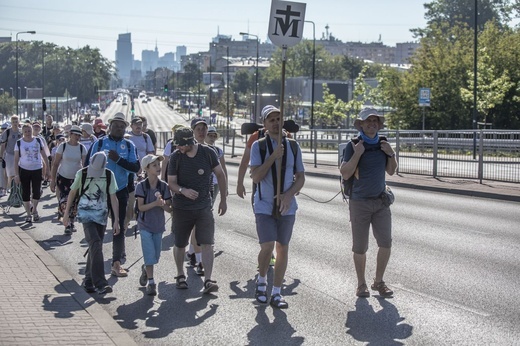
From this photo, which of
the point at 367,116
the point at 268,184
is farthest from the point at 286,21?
the point at 268,184

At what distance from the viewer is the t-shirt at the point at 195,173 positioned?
31.4 ft

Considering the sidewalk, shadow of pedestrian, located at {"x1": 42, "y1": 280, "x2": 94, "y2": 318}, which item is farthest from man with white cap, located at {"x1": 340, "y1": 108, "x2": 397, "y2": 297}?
shadow of pedestrian, located at {"x1": 42, "y1": 280, "x2": 94, "y2": 318}

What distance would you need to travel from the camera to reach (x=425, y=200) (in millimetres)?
19953

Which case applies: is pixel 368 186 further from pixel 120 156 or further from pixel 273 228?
pixel 120 156

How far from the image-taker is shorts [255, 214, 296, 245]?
898 centimetres

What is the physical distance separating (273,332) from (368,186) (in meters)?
1.99

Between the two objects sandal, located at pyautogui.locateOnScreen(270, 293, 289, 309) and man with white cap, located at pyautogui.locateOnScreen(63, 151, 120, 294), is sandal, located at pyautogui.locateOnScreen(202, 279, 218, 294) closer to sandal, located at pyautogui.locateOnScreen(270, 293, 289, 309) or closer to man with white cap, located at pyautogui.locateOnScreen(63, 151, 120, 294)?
sandal, located at pyautogui.locateOnScreen(270, 293, 289, 309)

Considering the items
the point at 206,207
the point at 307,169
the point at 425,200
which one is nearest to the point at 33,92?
the point at 307,169

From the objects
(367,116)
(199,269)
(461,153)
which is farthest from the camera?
(461,153)

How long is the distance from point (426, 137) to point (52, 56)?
148 metres

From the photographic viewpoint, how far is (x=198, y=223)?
9.70 m

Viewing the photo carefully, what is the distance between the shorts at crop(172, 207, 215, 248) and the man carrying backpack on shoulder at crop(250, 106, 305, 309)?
2.65 ft

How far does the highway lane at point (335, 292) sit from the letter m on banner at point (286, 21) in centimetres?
274

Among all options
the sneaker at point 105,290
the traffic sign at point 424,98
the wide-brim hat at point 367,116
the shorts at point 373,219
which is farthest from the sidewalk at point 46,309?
the traffic sign at point 424,98
